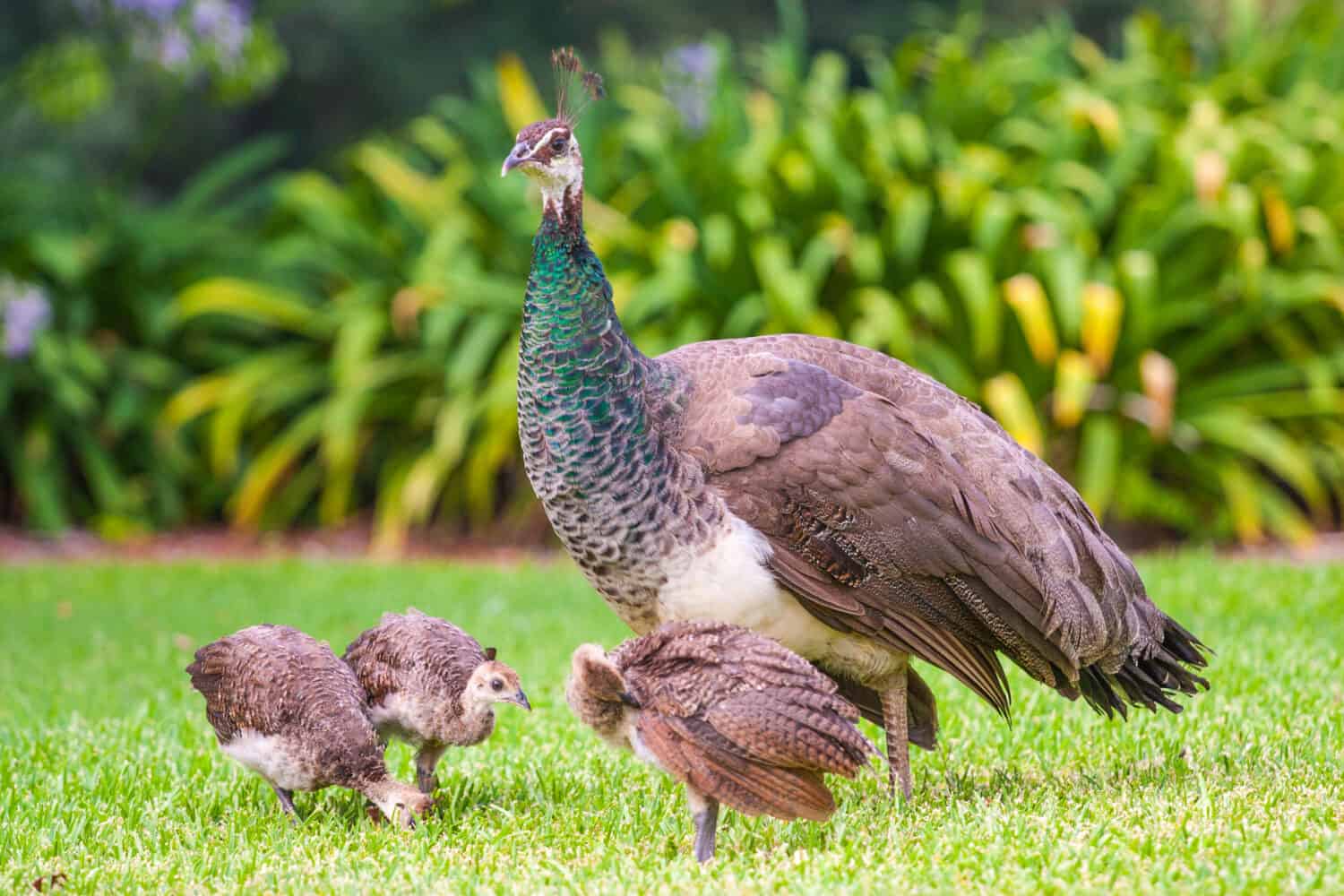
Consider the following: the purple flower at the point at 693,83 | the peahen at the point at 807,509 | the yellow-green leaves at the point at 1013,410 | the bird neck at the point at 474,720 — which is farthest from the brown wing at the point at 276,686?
the purple flower at the point at 693,83

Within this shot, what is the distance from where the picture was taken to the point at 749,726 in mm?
3355

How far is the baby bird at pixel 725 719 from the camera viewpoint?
3.35m

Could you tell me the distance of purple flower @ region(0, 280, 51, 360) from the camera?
8938 mm

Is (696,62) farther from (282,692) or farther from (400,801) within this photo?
(400,801)

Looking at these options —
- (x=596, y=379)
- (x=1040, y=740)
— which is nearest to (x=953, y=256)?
(x=1040, y=740)

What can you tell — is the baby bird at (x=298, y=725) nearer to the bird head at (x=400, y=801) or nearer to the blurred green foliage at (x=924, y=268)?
the bird head at (x=400, y=801)

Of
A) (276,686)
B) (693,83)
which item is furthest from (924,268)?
(276,686)

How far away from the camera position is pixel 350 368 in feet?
29.0

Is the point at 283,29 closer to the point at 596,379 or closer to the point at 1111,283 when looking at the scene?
the point at 1111,283

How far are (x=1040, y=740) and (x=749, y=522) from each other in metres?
1.33

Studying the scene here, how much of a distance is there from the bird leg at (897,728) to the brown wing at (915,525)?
19cm

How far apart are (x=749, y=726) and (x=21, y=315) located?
6.87 meters

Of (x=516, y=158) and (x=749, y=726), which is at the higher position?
(x=516, y=158)

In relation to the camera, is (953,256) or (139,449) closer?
(953,256)
